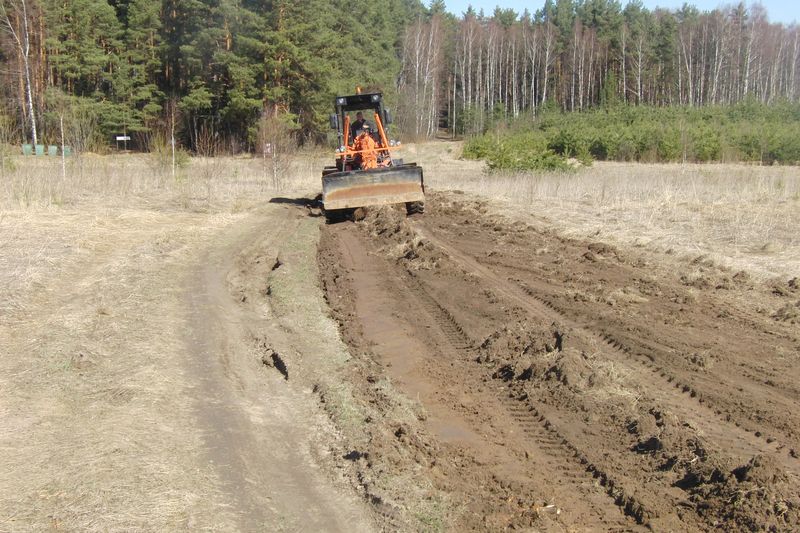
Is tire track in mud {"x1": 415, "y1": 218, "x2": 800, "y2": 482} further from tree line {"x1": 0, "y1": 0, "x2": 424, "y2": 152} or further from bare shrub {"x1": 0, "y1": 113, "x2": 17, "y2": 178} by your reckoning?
tree line {"x1": 0, "y1": 0, "x2": 424, "y2": 152}

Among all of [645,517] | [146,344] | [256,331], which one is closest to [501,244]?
[256,331]

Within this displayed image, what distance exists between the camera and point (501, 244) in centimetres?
1369

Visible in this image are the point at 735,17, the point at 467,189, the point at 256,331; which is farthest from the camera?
the point at 735,17

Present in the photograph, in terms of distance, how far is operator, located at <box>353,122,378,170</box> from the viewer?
18.0 meters

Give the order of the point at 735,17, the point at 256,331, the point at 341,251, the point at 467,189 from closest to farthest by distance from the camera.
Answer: the point at 256,331 < the point at 341,251 < the point at 467,189 < the point at 735,17

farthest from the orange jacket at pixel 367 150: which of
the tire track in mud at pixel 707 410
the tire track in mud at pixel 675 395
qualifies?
the tire track in mud at pixel 707 410

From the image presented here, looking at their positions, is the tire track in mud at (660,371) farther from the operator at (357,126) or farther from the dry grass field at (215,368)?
the operator at (357,126)

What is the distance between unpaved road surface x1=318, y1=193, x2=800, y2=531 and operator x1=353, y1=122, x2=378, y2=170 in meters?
6.47

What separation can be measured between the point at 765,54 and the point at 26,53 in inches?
2711

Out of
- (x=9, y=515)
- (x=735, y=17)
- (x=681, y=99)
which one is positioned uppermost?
(x=735, y=17)

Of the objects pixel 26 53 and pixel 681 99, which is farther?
pixel 681 99

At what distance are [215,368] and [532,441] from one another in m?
3.18

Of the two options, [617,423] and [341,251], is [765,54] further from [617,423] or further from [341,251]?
[617,423]

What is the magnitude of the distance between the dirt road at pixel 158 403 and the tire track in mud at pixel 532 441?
117 cm
